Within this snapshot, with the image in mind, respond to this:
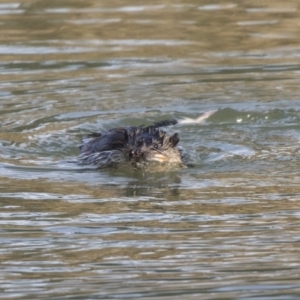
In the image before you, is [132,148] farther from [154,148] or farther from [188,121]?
[188,121]

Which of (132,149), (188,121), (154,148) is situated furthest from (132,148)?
(188,121)

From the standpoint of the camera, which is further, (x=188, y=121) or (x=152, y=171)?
(x=188, y=121)

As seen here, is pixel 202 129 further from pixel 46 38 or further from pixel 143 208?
pixel 46 38

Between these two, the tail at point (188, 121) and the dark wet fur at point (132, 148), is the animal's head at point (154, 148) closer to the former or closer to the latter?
the dark wet fur at point (132, 148)

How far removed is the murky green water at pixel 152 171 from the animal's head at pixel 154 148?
155mm

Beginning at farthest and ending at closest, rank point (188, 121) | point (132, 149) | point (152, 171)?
1. point (188, 121)
2. point (152, 171)
3. point (132, 149)

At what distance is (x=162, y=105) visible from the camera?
41.7 ft

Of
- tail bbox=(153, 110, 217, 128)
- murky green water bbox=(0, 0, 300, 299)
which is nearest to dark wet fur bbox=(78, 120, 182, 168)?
murky green water bbox=(0, 0, 300, 299)

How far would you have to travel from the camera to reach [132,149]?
972 centimetres

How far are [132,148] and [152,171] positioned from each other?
30 centimetres

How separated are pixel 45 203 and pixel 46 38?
26.3ft

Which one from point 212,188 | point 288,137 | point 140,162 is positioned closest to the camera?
point 212,188

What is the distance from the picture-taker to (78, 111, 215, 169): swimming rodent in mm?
9734

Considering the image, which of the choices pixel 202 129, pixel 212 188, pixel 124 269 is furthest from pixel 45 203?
pixel 202 129
